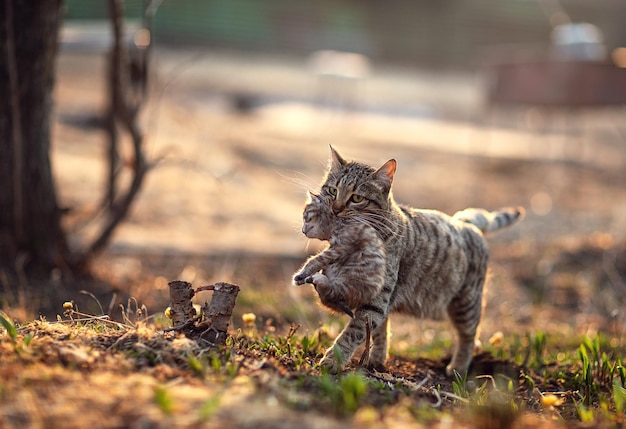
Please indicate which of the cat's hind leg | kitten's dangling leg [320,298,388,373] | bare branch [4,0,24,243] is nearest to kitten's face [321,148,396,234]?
kitten's dangling leg [320,298,388,373]

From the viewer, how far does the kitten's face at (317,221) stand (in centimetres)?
350

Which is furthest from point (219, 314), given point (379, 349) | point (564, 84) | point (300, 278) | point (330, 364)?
point (564, 84)

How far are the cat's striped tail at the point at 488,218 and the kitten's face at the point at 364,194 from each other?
3.49 ft

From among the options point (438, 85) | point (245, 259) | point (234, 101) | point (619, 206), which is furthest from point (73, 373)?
point (438, 85)

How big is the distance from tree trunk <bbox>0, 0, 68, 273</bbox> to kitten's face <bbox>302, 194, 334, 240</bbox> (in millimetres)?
2798

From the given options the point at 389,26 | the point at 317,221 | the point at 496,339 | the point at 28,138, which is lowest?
the point at 496,339

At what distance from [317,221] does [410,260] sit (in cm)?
69

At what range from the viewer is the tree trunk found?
5254 millimetres

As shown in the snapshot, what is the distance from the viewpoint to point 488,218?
15.6 feet

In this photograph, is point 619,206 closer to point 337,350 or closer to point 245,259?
point 245,259

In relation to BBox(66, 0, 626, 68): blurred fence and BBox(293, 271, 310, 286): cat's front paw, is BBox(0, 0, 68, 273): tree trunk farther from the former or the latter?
BBox(66, 0, 626, 68): blurred fence

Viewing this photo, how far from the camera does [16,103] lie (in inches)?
205

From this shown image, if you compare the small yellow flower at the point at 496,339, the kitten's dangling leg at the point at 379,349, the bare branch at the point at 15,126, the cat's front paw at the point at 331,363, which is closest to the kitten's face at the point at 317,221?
the cat's front paw at the point at 331,363

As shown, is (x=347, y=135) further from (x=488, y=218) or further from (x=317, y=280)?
(x=317, y=280)
